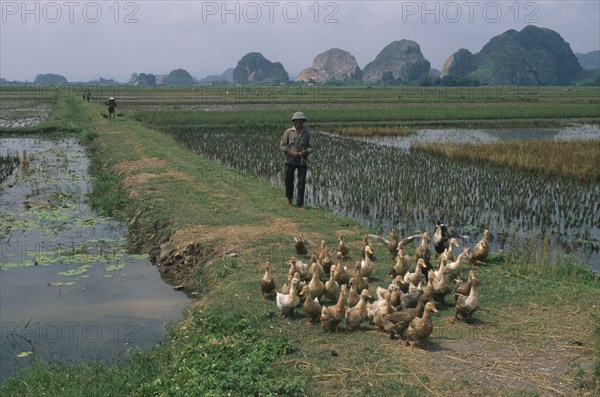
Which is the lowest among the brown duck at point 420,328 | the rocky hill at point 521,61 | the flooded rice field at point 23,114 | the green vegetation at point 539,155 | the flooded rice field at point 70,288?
the flooded rice field at point 70,288

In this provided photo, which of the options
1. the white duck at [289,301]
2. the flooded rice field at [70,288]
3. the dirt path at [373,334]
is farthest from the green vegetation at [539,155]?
the white duck at [289,301]

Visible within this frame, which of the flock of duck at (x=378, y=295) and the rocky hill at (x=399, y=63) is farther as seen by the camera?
the rocky hill at (x=399, y=63)

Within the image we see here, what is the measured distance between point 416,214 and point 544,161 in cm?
810

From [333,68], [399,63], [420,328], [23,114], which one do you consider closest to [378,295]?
[420,328]

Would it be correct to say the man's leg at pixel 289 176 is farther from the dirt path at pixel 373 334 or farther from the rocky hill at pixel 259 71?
the rocky hill at pixel 259 71

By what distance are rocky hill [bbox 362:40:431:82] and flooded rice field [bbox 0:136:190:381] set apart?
150m

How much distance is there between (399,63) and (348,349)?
571ft

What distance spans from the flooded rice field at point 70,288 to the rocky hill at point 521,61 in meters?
136

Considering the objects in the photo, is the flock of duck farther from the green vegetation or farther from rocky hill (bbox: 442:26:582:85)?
rocky hill (bbox: 442:26:582:85)

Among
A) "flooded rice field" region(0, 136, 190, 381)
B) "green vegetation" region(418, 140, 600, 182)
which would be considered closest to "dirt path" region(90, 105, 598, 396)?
"flooded rice field" region(0, 136, 190, 381)

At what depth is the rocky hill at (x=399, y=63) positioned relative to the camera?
526ft

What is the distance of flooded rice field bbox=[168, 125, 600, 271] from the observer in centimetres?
1202

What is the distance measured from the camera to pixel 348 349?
5.79m

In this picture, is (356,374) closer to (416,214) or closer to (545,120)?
Result: (416,214)
